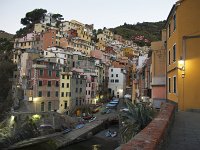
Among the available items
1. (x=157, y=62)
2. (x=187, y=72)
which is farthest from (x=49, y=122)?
(x=187, y=72)

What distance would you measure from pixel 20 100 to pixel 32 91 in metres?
5.67

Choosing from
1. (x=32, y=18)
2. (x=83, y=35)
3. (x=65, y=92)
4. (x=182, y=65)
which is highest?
(x=32, y=18)

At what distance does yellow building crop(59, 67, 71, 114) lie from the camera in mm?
55469

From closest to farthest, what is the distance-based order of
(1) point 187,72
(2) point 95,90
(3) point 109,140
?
(1) point 187,72 < (3) point 109,140 < (2) point 95,90

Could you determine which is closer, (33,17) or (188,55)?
(188,55)

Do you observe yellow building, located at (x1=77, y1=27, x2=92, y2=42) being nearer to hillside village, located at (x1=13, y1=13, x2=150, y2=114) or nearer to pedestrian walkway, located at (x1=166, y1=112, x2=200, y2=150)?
hillside village, located at (x1=13, y1=13, x2=150, y2=114)

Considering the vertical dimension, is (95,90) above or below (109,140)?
above

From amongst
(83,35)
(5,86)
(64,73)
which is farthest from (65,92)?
(83,35)

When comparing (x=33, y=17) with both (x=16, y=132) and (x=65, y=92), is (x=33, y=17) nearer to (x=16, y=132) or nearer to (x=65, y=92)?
(x=65, y=92)

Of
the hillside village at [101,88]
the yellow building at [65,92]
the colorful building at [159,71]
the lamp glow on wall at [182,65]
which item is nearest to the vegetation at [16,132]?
the hillside village at [101,88]

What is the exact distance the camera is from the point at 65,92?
185ft

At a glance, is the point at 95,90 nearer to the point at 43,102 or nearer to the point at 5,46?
the point at 43,102

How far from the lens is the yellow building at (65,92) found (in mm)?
55469

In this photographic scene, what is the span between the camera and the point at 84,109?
197 ft
